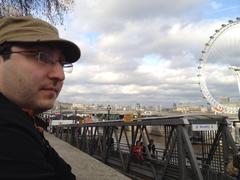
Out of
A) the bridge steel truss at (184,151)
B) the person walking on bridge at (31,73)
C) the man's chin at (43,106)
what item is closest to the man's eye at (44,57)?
the person walking on bridge at (31,73)

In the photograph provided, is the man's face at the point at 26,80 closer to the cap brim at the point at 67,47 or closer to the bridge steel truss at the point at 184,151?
the cap brim at the point at 67,47

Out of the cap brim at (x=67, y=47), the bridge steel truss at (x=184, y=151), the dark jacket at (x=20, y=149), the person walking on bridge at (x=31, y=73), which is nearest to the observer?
the dark jacket at (x=20, y=149)

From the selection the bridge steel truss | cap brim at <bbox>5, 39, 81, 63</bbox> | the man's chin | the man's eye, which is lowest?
the bridge steel truss

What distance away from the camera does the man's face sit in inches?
68.2

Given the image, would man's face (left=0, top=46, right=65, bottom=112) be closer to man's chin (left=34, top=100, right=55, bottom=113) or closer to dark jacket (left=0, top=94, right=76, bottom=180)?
man's chin (left=34, top=100, right=55, bottom=113)

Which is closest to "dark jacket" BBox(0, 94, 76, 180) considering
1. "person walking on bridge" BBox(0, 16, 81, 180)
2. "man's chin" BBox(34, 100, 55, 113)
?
"person walking on bridge" BBox(0, 16, 81, 180)

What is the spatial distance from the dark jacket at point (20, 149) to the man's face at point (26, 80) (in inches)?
4.0

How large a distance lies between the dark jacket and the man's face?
103mm

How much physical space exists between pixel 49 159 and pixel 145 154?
13.1m

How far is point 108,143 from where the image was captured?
63.8ft

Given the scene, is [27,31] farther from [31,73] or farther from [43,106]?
[43,106]

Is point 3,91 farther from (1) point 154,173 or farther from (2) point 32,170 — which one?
(1) point 154,173

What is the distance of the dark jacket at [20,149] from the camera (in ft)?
4.58

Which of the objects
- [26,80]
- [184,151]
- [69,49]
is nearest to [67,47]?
[69,49]
